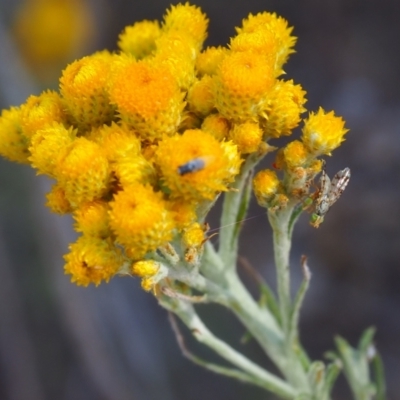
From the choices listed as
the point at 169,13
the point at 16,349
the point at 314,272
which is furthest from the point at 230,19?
the point at 169,13

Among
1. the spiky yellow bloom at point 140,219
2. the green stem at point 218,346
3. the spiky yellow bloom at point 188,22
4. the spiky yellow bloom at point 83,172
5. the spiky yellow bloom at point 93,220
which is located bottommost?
the green stem at point 218,346

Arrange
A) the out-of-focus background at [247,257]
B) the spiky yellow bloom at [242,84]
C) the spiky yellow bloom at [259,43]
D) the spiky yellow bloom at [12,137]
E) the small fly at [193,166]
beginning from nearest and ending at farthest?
the small fly at [193,166]
the spiky yellow bloom at [242,84]
the spiky yellow bloom at [259,43]
the spiky yellow bloom at [12,137]
the out-of-focus background at [247,257]

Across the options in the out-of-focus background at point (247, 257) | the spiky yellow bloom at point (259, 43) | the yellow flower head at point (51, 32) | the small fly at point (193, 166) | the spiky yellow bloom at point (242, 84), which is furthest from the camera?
the yellow flower head at point (51, 32)

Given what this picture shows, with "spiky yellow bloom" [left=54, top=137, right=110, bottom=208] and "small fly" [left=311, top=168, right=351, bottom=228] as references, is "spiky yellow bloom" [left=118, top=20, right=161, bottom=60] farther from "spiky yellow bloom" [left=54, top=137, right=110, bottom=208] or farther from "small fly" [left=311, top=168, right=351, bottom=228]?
"small fly" [left=311, top=168, right=351, bottom=228]

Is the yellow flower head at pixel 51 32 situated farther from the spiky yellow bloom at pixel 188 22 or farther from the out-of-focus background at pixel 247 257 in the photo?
the spiky yellow bloom at pixel 188 22

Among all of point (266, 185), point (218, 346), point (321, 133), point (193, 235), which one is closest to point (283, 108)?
point (321, 133)

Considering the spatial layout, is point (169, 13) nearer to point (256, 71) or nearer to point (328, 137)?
point (256, 71)

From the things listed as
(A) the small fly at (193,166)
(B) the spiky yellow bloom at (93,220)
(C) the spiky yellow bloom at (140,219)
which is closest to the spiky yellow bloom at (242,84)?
(A) the small fly at (193,166)
